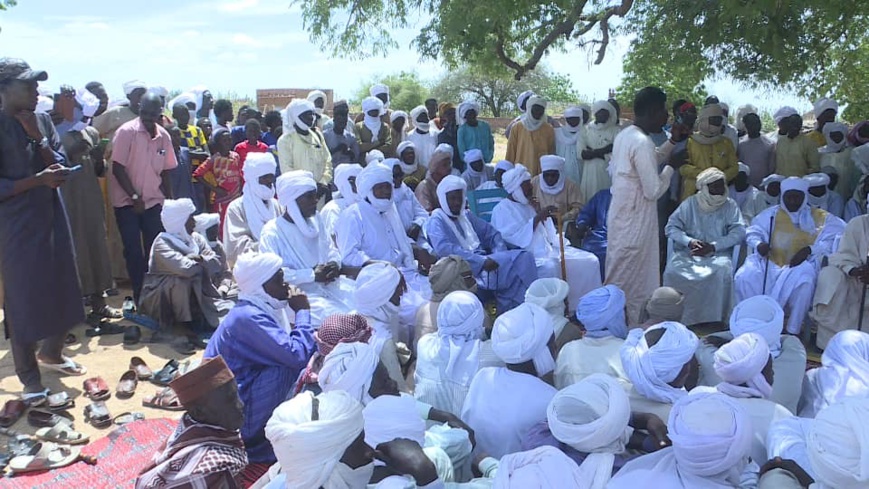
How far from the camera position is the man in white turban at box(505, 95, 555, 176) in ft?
28.6

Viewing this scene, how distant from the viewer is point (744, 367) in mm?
3125

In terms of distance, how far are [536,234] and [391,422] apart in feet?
14.0

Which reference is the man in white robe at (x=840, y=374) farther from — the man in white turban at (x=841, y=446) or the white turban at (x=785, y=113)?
the white turban at (x=785, y=113)

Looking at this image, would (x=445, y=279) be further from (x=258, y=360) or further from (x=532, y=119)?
(x=532, y=119)

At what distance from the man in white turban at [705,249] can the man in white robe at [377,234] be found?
7.72 feet

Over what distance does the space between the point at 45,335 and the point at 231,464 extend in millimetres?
2935

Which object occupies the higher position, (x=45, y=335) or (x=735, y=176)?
(x=735, y=176)

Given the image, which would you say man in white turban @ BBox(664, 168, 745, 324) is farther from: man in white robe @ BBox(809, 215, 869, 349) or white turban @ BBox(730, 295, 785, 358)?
white turban @ BBox(730, 295, 785, 358)

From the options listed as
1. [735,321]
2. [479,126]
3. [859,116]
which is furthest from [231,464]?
[859,116]

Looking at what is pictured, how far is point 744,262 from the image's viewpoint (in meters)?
6.74

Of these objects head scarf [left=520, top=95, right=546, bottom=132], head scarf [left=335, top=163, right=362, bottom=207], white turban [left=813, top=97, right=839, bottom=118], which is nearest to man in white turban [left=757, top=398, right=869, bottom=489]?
head scarf [left=335, top=163, right=362, bottom=207]

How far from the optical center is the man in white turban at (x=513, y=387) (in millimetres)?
3221

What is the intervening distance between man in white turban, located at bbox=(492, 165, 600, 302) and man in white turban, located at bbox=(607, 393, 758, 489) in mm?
4087

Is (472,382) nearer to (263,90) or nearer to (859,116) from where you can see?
(859,116)
